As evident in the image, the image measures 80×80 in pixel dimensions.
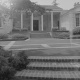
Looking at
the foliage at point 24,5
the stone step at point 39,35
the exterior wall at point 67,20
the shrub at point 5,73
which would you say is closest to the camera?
the shrub at point 5,73

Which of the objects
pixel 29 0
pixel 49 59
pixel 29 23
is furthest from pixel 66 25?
pixel 49 59

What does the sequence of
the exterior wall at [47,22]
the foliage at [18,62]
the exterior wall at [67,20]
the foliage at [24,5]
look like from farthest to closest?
the exterior wall at [47,22] < the exterior wall at [67,20] < the foliage at [24,5] < the foliage at [18,62]

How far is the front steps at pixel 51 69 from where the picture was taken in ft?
15.7

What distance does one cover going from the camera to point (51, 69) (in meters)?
5.48

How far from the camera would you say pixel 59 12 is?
26.5 meters

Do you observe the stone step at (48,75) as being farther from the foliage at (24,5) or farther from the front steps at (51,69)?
the foliage at (24,5)

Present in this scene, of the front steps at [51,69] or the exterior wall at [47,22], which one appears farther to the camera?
the exterior wall at [47,22]

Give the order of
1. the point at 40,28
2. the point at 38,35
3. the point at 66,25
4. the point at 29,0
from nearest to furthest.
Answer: the point at 29,0 < the point at 38,35 < the point at 66,25 < the point at 40,28

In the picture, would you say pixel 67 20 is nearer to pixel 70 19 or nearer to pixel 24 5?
pixel 70 19

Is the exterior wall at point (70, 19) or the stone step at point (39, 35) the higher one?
the exterior wall at point (70, 19)

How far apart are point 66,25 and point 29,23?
23.7 feet

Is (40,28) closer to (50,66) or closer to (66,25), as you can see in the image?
(66,25)

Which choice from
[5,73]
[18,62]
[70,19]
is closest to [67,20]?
[70,19]

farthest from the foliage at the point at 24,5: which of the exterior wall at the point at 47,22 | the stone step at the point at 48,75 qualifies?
the exterior wall at the point at 47,22
